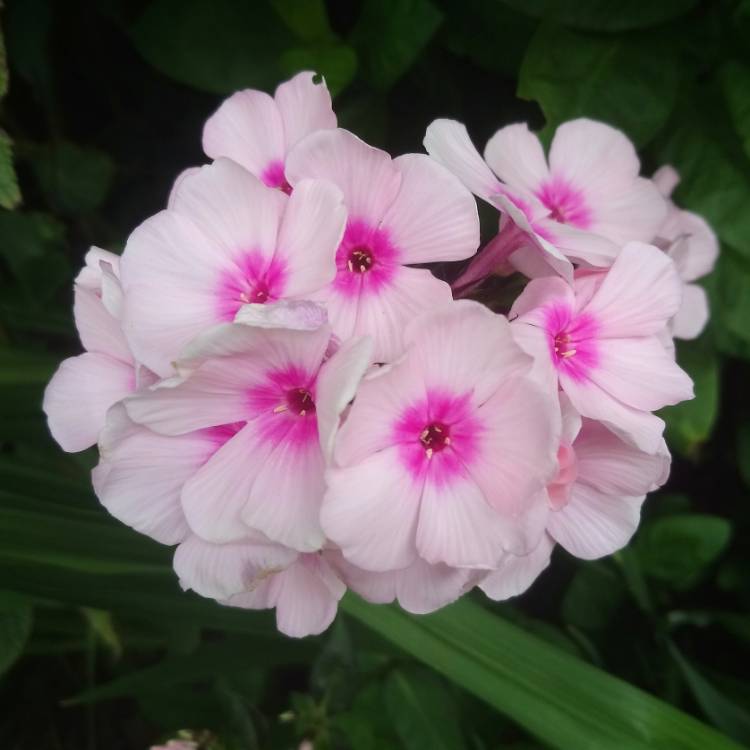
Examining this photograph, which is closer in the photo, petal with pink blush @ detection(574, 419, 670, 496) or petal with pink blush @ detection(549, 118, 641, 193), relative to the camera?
petal with pink blush @ detection(574, 419, 670, 496)

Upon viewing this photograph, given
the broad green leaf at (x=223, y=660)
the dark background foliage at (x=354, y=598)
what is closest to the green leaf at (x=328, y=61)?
the dark background foliage at (x=354, y=598)

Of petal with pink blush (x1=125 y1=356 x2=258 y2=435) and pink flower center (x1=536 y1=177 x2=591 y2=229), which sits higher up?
pink flower center (x1=536 y1=177 x2=591 y2=229)

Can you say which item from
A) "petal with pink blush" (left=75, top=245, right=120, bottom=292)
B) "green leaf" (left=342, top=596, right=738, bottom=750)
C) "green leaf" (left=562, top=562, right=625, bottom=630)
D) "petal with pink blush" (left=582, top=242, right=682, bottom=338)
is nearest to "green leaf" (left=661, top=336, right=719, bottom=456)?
"green leaf" (left=562, top=562, right=625, bottom=630)

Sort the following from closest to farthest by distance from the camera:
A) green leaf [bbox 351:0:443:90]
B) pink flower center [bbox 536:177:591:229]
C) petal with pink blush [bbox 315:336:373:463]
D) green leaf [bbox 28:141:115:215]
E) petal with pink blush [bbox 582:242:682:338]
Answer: petal with pink blush [bbox 315:336:373:463] → petal with pink blush [bbox 582:242:682:338] → pink flower center [bbox 536:177:591:229] → green leaf [bbox 351:0:443:90] → green leaf [bbox 28:141:115:215]

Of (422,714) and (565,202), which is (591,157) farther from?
(422,714)

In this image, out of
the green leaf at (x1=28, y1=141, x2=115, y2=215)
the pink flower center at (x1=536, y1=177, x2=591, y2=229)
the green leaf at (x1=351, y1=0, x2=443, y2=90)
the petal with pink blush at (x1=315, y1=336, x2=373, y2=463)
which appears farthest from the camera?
the green leaf at (x1=28, y1=141, x2=115, y2=215)

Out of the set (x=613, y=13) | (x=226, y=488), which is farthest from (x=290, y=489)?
(x=613, y=13)

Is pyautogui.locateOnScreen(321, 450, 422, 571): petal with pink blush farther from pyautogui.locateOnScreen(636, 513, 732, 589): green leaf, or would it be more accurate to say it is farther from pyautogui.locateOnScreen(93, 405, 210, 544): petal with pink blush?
pyautogui.locateOnScreen(636, 513, 732, 589): green leaf

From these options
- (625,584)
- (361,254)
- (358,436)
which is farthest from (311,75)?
(625,584)
